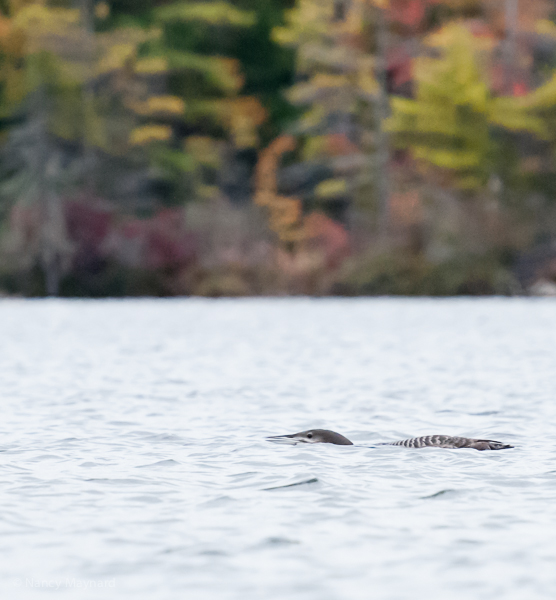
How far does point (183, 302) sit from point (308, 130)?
41.5 ft

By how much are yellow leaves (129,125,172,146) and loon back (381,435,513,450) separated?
46.9m

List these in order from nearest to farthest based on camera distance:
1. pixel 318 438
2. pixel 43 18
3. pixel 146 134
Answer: pixel 318 438
pixel 43 18
pixel 146 134

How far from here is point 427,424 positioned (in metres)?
14.1

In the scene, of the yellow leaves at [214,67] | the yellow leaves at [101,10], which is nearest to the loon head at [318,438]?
the yellow leaves at [214,67]

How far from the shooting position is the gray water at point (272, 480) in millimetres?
7242

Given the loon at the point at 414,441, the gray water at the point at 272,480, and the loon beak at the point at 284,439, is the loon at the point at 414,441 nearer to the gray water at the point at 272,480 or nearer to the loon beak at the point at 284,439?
the loon beak at the point at 284,439

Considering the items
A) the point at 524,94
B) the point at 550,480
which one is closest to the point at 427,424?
the point at 550,480

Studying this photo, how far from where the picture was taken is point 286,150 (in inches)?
2403

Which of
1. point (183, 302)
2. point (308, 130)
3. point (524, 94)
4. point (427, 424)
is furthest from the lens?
point (308, 130)

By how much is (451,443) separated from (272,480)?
2.27 m

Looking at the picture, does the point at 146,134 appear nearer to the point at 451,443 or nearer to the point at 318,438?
the point at 318,438

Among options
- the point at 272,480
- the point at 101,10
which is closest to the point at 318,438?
the point at 272,480

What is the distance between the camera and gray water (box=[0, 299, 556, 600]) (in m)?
7.24

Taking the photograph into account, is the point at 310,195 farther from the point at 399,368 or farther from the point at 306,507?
the point at 306,507
